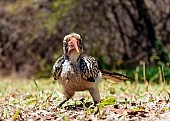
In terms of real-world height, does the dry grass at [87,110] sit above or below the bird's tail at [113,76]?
below

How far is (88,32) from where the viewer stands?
14.3 meters

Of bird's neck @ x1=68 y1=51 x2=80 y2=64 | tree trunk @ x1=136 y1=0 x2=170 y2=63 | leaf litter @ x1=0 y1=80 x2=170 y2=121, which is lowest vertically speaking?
leaf litter @ x1=0 y1=80 x2=170 y2=121

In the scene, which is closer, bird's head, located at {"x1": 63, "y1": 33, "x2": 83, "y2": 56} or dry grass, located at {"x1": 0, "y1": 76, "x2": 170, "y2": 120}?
dry grass, located at {"x1": 0, "y1": 76, "x2": 170, "y2": 120}

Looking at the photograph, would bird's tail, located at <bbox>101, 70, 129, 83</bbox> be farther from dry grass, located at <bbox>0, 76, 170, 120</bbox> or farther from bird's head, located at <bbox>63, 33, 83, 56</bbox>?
bird's head, located at <bbox>63, 33, 83, 56</bbox>

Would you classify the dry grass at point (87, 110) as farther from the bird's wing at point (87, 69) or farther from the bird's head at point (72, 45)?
the bird's head at point (72, 45)

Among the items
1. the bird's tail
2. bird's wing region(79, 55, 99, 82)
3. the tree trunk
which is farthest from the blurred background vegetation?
bird's wing region(79, 55, 99, 82)

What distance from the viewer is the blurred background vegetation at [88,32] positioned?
14.3 metres

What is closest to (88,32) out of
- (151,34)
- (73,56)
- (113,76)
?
(151,34)

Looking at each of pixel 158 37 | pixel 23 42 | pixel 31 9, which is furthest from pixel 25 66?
pixel 158 37

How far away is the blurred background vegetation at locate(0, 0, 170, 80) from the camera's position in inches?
564

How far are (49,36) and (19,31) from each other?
0.92 m

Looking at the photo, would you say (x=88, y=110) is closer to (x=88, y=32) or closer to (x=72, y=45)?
(x=72, y=45)

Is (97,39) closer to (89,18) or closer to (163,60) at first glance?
(89,18)

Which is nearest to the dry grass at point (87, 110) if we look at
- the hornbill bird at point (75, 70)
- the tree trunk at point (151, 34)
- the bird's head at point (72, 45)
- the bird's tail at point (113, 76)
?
the hornbill bird at point (75, 70)
